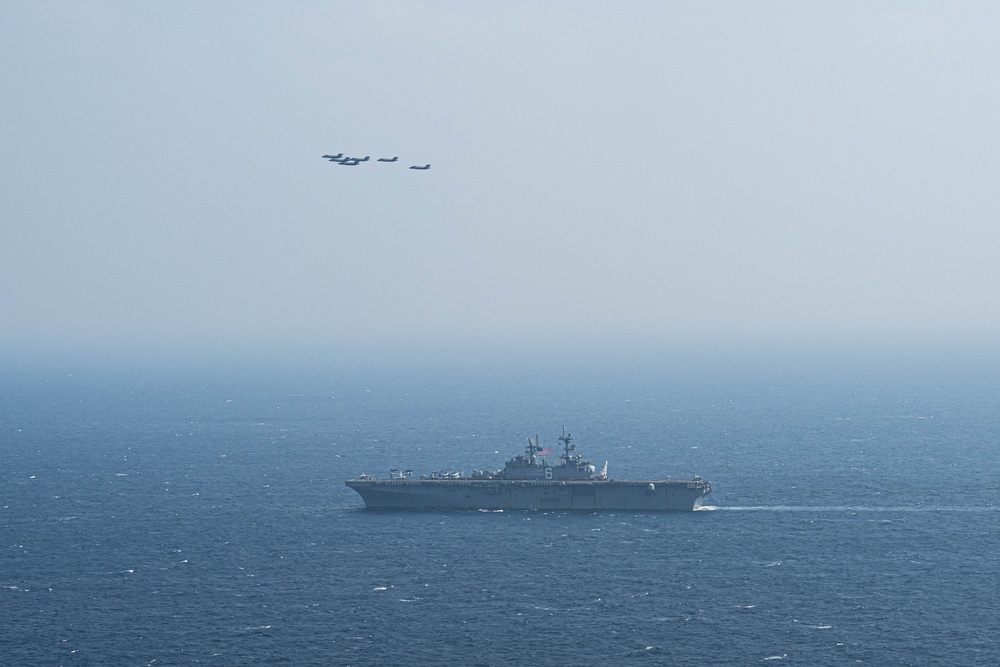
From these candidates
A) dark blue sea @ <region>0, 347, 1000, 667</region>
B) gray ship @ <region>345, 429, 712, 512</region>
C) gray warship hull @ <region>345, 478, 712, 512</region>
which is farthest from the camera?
gray warship hull @ <region>345, 478, 712, 512</region>

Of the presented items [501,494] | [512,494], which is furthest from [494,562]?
[512,494]

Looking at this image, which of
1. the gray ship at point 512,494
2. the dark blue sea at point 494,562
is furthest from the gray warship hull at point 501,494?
the dark blue sea at point 494,562

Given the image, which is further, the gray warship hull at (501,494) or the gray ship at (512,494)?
the gray warship hull at (501,494)

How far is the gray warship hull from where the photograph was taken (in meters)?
104

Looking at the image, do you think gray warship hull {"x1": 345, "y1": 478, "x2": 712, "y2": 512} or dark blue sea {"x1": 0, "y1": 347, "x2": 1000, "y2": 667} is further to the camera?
gray warship hull {"x1": 345, "y1": 478, "x2": 712, "y2": 512}

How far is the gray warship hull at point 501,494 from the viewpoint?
10375cm

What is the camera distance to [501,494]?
10494 centimetres

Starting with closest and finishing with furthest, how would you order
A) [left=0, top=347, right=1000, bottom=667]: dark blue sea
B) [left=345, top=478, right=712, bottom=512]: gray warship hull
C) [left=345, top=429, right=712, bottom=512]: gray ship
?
[left=0, top=347, right=1000, bottom=667]: dark blue sea → [left=345, top=429, right=712, bottom=512]: gray ship → [left=345, top=478, right=712, bottom=512]: gray warship hull

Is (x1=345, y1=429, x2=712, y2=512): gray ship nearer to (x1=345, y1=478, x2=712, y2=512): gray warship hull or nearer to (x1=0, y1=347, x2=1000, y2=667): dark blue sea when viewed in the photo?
(x1=345, y1=478, x2=712, y2=512): gray warship hull

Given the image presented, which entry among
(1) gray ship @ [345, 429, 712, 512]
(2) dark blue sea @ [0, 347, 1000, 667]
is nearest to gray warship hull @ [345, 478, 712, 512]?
(1) gray ship @ [345, 429, 712, 512]

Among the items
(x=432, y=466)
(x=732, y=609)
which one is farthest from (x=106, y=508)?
(x=732, y=609)

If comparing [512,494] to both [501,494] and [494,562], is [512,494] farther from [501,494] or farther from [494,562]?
[494,562]

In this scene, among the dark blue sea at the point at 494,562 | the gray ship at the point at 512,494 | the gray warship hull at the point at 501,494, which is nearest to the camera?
the dark blue sea at the point at 494,562

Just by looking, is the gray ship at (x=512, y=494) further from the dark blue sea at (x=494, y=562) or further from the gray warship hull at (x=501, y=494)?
the dark blue sea at (x=494, y=562)
